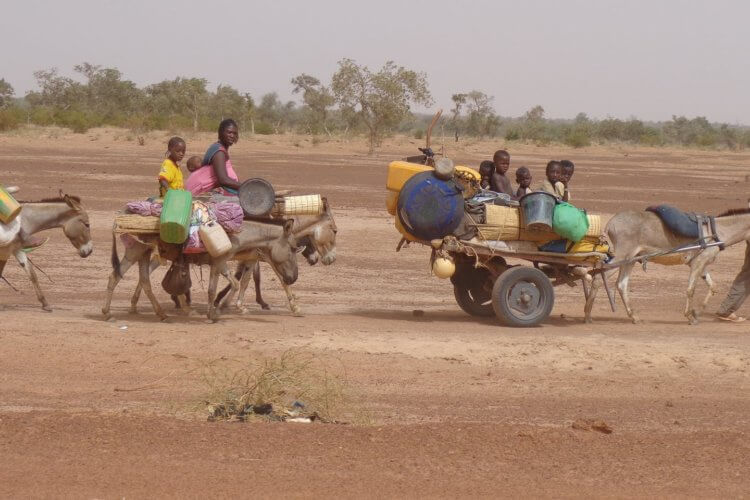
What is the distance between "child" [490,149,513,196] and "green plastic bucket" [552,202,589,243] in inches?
43.7

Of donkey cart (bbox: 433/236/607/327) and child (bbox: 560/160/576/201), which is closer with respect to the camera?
donkey cart (bbox: 433/236/607/327)

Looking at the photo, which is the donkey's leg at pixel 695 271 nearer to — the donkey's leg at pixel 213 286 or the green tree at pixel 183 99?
the donkey's leg at pixel 213 286

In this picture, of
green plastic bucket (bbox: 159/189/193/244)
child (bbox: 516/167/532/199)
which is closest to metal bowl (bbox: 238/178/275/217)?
green plastic bucket (bbox: 159/189/193/244)

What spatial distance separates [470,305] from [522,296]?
127 centimetres

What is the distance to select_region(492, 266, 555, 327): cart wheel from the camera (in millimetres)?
12766

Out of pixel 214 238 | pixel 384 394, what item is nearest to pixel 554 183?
pixel 214 238

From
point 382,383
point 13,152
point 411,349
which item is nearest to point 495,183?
point 411,349

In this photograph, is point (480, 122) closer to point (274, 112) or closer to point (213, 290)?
point (274, 112)

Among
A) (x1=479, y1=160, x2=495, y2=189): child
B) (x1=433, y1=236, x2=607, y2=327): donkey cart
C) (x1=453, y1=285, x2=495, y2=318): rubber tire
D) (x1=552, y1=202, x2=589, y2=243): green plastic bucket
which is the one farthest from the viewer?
(x1=453, y1=285, x2=495, y2=318): rubber tire

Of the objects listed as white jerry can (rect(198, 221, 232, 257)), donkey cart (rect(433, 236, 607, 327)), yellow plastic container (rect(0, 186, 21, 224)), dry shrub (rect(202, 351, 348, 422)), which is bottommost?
dry shrub (rect(202, 351, 348, 422))

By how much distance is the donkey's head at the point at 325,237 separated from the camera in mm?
13672

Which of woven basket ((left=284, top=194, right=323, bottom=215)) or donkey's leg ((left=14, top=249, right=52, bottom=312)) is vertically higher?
woven basket ((left=284, top=194, right=323, bottom=215))

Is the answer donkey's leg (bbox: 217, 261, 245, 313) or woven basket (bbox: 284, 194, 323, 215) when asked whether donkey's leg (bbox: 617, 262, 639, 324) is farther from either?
donkey's leg (bbox: 217, 261, 245, 313)

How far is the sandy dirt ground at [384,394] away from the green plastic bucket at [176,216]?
1.02 m
